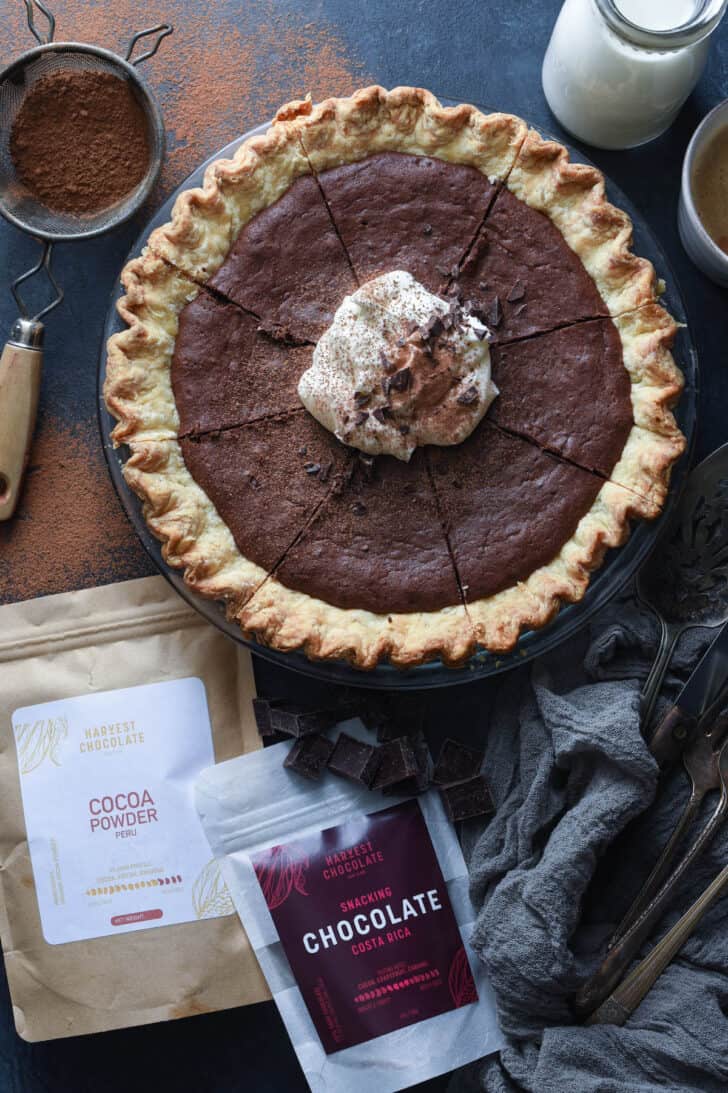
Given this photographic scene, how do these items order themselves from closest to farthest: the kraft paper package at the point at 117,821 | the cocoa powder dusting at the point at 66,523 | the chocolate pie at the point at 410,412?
the chocolate pie at the point at 410,412
the kraft paper package at the point at 117,821
the cocoa powder dusting at the point at 66,523

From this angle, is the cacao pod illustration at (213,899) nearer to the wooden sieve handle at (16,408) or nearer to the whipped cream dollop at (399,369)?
the wooden sieve handle at (16,408)

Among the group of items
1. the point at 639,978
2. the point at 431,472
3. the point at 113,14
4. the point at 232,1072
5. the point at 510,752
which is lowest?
the point at 232,1072

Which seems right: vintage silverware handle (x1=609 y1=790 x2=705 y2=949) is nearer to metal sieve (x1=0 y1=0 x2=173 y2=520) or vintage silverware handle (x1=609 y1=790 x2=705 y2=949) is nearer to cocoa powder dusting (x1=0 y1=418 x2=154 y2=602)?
cocoa powder dusting (x1=0 y1=418 x2=154 y2=602)

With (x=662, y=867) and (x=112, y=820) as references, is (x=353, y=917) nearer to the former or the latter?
(x=112, y=820)

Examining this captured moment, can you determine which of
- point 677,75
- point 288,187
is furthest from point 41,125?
point 677,75

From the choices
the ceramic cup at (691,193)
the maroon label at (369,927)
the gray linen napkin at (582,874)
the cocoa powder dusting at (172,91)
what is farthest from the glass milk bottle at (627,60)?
the maroon label at (369,927)

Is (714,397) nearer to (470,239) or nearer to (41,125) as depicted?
(470,239)

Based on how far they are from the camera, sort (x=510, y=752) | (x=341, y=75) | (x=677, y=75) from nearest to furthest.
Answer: (x=677, y=75) < (x=510, y=752) < (x=341, y=75)
